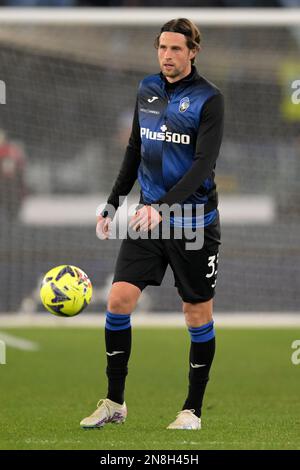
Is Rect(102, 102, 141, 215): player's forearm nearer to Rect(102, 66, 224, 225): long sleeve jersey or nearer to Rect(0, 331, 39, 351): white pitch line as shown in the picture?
Rect(102, 66, 224, 225): long sleeve jersey

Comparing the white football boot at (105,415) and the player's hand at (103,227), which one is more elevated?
the player's hand at (103,227)

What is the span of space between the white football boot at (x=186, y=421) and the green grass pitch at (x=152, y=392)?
0.08 meters

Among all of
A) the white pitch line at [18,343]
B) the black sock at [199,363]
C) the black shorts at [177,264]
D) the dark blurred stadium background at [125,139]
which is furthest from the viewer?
the dark blurred stadium background at [125,139]

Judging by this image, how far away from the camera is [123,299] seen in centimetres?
605

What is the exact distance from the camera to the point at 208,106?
6.00 metres

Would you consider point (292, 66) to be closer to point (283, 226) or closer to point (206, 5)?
point (283, 226)

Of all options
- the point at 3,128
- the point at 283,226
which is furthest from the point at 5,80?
the point at 283,226

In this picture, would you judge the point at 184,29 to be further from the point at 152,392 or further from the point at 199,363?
the point at 152,392

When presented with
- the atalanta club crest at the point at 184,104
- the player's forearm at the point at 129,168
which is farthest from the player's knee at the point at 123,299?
the atalanta club crest at the point at 184,104

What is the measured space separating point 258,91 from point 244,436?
728cm

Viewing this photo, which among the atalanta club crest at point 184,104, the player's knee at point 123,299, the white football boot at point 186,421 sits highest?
the atalanta club crest at point 184,104

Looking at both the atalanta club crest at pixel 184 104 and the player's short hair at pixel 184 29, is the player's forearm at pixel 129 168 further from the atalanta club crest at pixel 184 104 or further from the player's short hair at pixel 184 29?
the player's short hair at pixel 184 29

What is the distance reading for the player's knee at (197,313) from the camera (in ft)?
20.3

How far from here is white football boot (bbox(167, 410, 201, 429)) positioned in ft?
19.9
